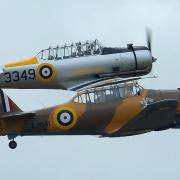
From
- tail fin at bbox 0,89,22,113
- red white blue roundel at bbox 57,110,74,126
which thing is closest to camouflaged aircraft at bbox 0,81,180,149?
red white blue roundel at bbox 57,110,74,126

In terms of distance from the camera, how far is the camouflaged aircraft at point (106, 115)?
40500 millimetres

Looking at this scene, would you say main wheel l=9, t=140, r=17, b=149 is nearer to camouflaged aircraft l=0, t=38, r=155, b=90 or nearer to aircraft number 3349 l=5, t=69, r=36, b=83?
camouflaged aircraft l=0, t=38, r=155, b=90

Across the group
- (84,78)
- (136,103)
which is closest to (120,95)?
(136,103)

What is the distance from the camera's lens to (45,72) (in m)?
44.1

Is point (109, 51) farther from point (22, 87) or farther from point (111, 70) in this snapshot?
point (22, 87)

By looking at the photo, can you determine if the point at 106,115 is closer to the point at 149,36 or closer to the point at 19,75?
the point at 19,75

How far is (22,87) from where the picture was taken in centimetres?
4406

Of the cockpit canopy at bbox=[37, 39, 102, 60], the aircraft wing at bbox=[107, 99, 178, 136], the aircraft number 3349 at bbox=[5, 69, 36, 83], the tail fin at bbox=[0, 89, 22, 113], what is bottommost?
the aircraft wing at bbox=[107, 99, 178, 136]

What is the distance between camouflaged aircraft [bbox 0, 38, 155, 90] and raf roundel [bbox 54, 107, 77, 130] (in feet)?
9.89

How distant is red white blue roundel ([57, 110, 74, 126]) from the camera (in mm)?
40875

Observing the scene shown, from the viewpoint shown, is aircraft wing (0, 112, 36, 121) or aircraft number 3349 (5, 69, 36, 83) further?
aircraft number 3349 (5, 69, 36, 83)

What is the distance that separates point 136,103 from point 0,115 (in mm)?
5334

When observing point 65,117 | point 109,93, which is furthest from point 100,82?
point 65,117

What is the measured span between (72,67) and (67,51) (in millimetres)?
780
